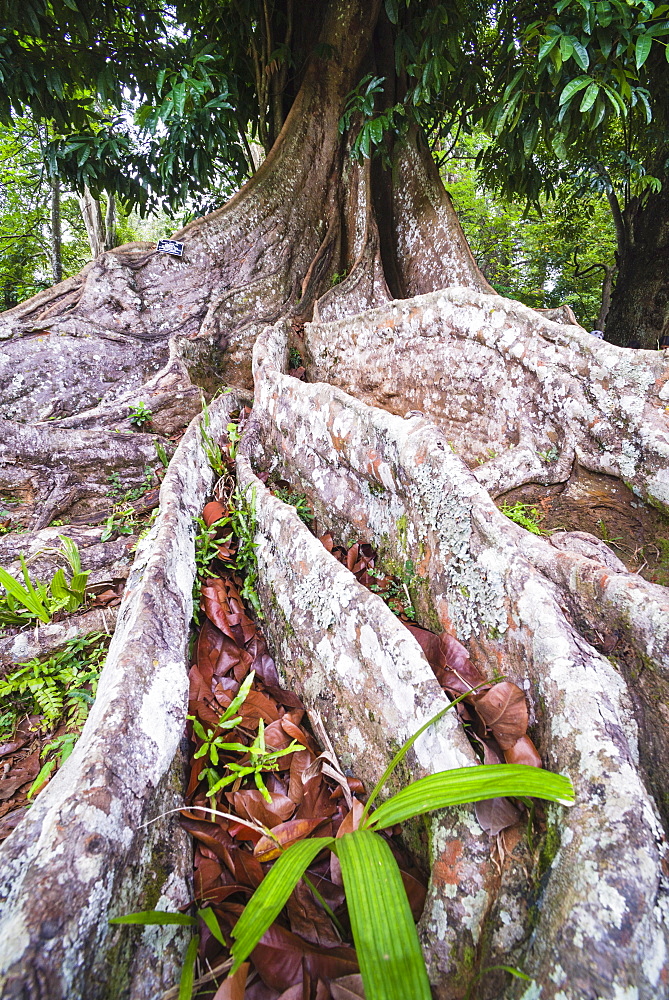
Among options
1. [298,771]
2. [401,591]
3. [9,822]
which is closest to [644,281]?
[401,591]

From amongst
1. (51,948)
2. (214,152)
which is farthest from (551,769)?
(214,152)

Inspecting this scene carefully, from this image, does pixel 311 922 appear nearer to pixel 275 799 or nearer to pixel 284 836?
pixel 284 836

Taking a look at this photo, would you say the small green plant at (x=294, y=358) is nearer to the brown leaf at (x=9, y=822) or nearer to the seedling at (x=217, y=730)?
the seedling at (x=217, y=730)

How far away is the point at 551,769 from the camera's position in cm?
122

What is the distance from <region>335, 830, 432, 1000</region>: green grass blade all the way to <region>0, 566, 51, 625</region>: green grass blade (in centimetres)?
174

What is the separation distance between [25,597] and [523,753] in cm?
204

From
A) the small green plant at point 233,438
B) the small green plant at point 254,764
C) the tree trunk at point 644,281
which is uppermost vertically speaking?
the tree trunk at point 644,281

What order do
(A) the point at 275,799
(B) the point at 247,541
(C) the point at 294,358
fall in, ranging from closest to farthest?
(A) the point at 275,799
(B) the point at 247,541
(C) the point at 294,358

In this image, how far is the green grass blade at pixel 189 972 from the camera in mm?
914

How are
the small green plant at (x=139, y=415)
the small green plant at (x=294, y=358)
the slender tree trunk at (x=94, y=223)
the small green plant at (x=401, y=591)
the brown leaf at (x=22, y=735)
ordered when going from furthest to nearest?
the slender tree trunk at (x=94, y=223), the small green plant at (x=294, y=358), the small green plant at (x=139, y=415), the small green plant at (x=401, y=591), the brown leaf at (x=22, y=735)

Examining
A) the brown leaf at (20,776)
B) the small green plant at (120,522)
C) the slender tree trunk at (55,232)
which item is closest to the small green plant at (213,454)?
the small green plant at (120,522)

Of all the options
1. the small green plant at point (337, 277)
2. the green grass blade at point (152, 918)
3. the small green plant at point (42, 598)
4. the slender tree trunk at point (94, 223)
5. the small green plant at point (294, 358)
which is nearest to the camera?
the green grass blade at point (152, 918)

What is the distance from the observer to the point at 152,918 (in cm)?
96

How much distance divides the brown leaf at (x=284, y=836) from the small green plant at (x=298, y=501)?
140cm
